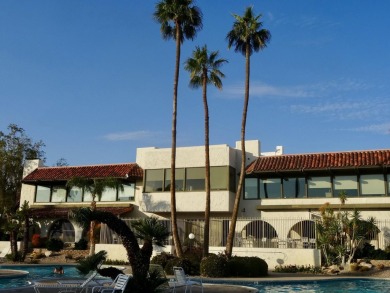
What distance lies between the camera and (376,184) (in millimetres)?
30328

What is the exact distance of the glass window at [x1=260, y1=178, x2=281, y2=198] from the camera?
1284 inches

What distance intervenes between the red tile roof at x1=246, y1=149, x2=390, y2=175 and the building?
6 cm

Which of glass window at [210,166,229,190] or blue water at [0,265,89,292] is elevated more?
glass window at [210,166,229,190]

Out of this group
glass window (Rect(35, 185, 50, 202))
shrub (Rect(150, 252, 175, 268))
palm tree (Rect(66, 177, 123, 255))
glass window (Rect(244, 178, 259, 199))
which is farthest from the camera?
glass window (Rect(35, 185, 50, 202))

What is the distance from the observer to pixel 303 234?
30375 mm

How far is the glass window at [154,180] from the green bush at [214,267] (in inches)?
517

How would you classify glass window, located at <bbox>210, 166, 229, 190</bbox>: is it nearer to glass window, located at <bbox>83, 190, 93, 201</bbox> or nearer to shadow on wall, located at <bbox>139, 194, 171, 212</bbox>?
shadow on wall, located at <bbox>139, 194, 171, 212</bbox>

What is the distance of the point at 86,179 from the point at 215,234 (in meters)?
10.8

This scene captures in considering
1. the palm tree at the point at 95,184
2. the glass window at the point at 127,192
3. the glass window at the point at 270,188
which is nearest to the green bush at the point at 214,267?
the glass window at the point at 270,188

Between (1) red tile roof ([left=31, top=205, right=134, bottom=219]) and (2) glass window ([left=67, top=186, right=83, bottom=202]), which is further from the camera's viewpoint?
(2) glass window ([left=67, top=186, right=83, bottom=202])

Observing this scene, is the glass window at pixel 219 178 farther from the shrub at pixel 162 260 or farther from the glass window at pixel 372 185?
the shrub at pixel 162 260

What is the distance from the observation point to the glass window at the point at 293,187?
31953 millimetres

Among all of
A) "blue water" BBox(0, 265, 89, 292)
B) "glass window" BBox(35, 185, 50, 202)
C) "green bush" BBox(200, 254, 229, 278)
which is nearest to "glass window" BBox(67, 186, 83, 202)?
"glass window" BBox(35, 185, 50, 202)

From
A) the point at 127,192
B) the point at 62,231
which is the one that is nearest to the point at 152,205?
the point at 127,192
